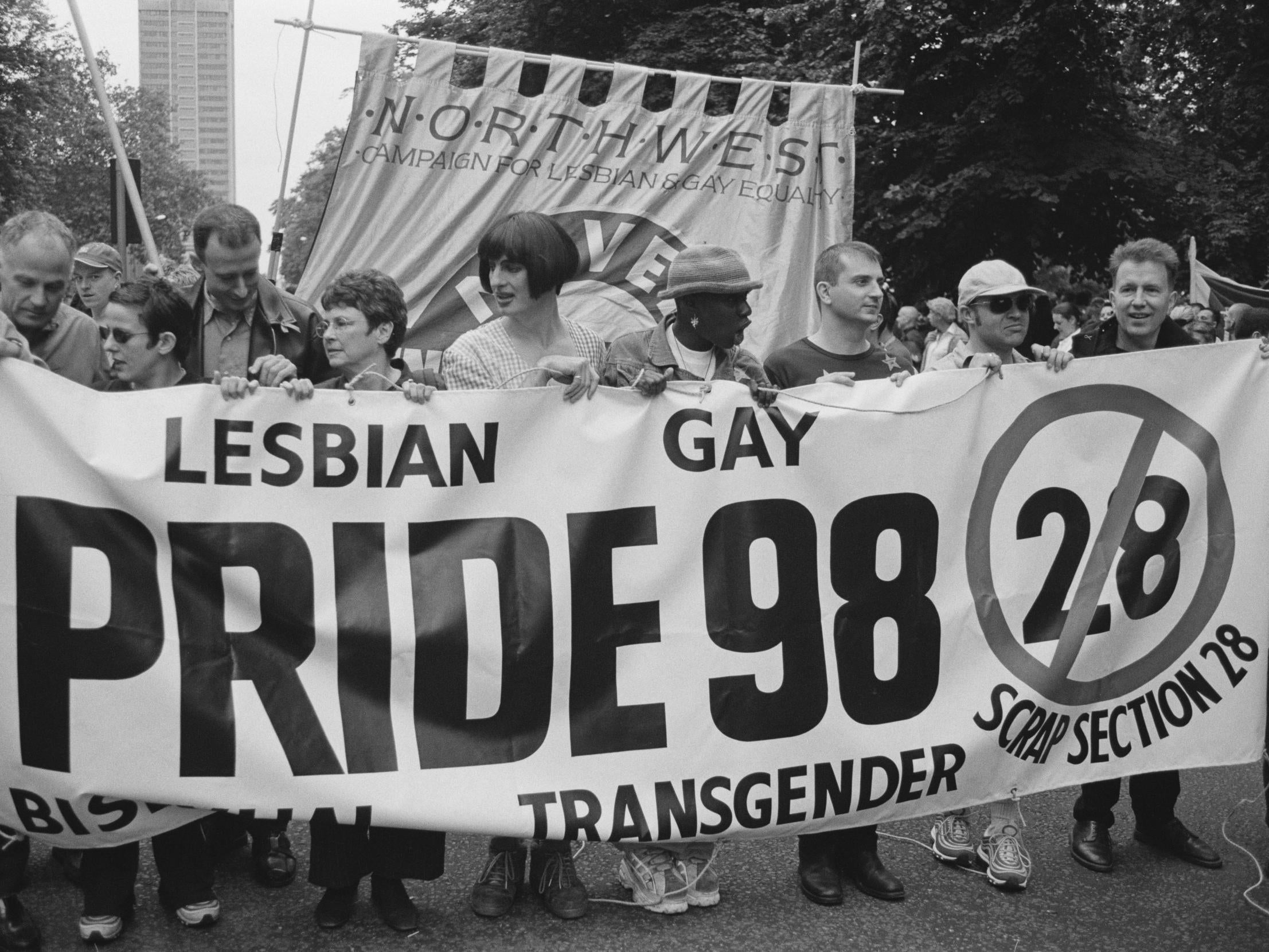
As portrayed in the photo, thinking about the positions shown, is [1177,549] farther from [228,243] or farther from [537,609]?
[228,243]

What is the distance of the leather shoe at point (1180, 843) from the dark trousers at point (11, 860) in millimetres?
3348

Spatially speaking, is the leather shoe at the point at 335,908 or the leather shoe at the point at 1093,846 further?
the leather shoe at the point at 1093,846

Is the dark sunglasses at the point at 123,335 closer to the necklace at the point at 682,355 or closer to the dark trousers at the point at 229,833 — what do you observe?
the dark trousers at the point at 229,833

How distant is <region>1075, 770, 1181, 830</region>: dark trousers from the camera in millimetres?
4250

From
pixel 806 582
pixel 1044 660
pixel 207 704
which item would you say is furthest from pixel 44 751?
pixel 1044 660

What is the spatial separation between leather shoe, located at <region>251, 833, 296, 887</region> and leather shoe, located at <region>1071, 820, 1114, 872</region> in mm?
2415

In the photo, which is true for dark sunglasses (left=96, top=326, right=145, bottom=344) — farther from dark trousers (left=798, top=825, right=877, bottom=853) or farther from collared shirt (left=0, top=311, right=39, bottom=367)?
dark trousers (left=798, top=825, right=877, bottom=853)

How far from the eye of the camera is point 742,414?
12.7 ft

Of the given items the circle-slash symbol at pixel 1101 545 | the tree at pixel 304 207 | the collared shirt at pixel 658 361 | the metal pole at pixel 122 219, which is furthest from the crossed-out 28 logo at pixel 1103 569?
the tree at pixel 304 207

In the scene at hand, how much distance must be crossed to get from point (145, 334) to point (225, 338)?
25.4 inches

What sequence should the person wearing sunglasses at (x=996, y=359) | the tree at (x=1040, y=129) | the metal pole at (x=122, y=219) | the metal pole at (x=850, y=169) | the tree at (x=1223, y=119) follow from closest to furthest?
the person wearing sunglasses at (x=996, y=359) → the metal pole at (x=850, y=169) → the metal pole at (x=122, y=219) → the tree at (x=1040, y=129) → the tree at (x=1223, y=119)

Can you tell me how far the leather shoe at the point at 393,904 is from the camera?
3701 mm

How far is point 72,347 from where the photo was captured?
4.07 metres

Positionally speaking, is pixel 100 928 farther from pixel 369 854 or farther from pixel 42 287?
pixel 42 287
